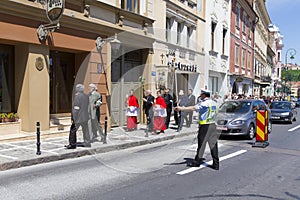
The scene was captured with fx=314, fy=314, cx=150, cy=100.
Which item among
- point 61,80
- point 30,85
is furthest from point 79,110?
point 61,80

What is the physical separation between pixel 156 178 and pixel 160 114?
6434mm

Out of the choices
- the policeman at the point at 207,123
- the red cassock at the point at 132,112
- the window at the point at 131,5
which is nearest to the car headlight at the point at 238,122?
the red cassock at the point at 132,112

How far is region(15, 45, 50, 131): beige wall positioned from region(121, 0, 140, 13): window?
16.0ft

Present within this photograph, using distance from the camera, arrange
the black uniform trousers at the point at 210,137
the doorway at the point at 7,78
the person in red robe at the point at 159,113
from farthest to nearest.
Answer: the person in red robe at the point at 159,113 → the doorway at the point at 7,78 → the black uniform trousers at the point at 210,137

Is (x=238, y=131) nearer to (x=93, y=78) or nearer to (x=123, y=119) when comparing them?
(x=123, y=119)

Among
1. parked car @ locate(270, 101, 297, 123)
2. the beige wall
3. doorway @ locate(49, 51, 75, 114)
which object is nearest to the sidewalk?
the beige wall

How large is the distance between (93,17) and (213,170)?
766 cm

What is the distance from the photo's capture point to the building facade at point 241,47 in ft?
96.1

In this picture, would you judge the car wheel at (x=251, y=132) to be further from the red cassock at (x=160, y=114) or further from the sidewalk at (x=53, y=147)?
the red cassock at (x=160, y=114)

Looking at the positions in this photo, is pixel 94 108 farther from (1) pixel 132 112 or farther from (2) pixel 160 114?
(2) pixel 160 114

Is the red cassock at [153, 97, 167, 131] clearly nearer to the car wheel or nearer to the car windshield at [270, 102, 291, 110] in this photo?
the car wheel

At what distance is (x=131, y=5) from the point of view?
1445cm

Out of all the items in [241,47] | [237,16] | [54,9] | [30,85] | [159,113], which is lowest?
[159,113]

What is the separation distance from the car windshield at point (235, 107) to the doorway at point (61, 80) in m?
5.97
